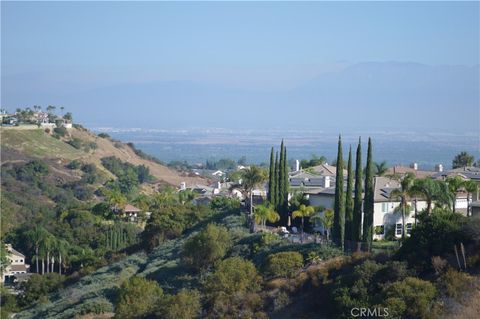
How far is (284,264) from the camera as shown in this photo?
104 ft

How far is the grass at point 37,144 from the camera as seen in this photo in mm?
109900

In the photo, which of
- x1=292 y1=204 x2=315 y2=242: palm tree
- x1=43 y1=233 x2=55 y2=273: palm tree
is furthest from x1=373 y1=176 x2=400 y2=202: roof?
x1=43 y1=233 x2=55 y2=273: palm tree

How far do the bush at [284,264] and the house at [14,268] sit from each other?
2956cm

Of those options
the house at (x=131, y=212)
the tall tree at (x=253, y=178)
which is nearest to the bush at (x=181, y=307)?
the tall tree at (x=253, y=178)

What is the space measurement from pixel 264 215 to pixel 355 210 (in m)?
8.21

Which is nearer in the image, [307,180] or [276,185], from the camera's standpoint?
[276,185]

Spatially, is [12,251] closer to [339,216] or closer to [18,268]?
[18,268]

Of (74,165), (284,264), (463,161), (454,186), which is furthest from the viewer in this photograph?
(74,165)

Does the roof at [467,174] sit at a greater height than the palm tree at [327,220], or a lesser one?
greater

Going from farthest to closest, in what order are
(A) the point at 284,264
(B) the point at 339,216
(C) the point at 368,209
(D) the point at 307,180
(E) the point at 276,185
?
(D) the point at 307,180 → (E) the point at 276,185 → (B) the point at 339,216 → (C) the point at 368,209 → (A) the point at 284,264

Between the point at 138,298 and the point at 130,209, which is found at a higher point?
the point at 138,298

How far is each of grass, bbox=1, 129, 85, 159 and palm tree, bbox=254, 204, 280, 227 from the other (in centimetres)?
6927

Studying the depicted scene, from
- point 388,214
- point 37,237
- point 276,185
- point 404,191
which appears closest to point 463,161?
point 276,185

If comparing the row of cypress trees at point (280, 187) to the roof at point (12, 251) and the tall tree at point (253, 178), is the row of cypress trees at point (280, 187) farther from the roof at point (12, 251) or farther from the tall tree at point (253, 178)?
the roof at point (12, 251)
